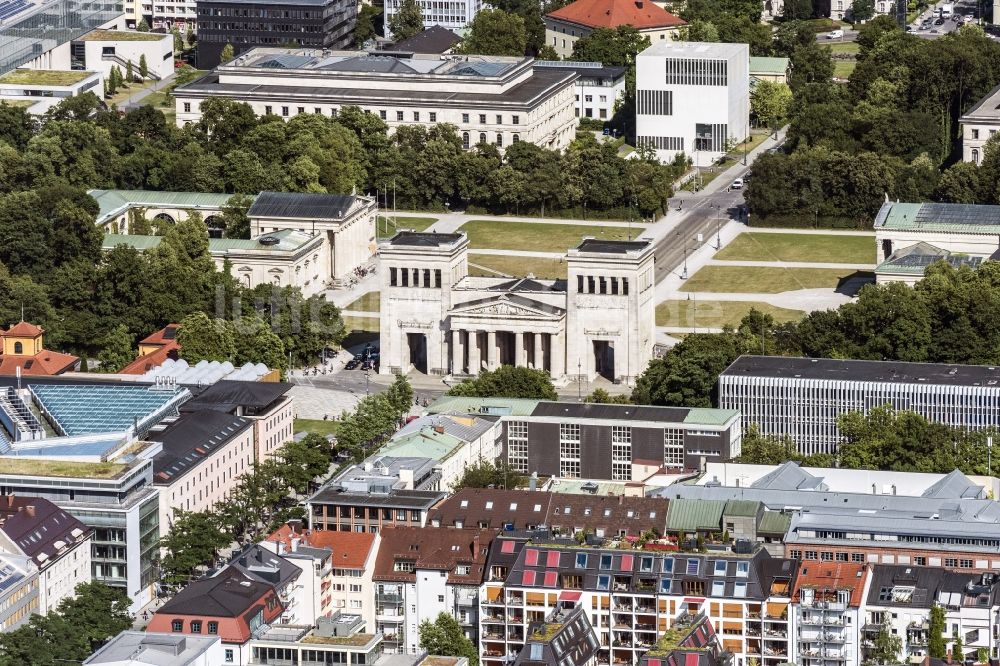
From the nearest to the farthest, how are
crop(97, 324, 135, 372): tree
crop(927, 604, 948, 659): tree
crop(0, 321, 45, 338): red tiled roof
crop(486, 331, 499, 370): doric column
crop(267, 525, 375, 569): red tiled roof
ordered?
crop(927, 604, 948, 659): tree
crop(267, 525, 375, 569): red tiled roof
crop(0, 321, 45, 338): red tiled roof
crop(97, 324, 135, 372): tree
crop(486, 331, 499, 370): doric column

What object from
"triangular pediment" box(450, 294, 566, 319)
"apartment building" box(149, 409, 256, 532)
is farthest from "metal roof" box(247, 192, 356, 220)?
"apartment building" box(149, 409, 256, 532)

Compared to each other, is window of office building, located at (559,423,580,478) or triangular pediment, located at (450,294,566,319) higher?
triangular pediment, located at (450,294,566,319)

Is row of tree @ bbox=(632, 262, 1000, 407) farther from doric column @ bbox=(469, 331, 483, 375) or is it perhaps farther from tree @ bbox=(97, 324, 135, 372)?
tree @ bbox=(97, 324, 135, 372)

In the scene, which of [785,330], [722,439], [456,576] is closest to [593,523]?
[456,576]

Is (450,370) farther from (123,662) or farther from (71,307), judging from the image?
(123,662)

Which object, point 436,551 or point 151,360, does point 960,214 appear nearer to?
point 151,360

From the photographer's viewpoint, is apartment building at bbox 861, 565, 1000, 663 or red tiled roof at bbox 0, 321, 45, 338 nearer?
apartment building at bbox 861, 565, 1000, 663

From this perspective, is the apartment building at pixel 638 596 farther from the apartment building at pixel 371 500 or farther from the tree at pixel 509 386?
the tree at pixel 509 386
